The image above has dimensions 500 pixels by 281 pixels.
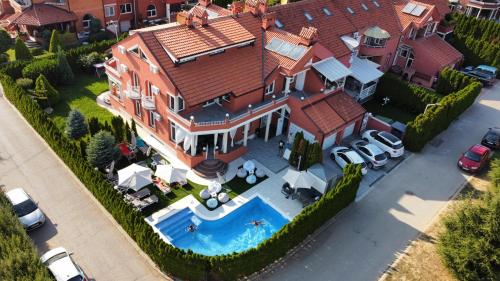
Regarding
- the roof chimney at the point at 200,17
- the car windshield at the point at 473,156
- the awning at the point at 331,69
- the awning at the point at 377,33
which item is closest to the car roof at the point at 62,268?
the roof chimney at the point at 200,17

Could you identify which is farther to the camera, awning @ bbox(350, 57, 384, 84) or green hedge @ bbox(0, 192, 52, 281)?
awning @ bbox(350, 57, 384, 84)

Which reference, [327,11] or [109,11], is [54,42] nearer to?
[109,11]

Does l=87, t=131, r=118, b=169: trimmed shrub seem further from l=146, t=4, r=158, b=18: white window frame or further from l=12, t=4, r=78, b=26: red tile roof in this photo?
l=146, t=4, r=158, b=18: white window frame

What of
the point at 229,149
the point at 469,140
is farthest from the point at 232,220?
the point at 469,140

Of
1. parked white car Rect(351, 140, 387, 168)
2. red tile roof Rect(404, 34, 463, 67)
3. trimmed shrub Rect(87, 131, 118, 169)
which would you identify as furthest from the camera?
red tile roof Rect(404, 34, 463, 67)

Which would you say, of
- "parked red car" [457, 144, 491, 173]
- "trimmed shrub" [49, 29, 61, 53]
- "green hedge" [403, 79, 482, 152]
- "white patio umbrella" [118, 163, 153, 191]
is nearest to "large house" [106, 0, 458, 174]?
"white patio umbrella" [118, 163, 153, 191]
